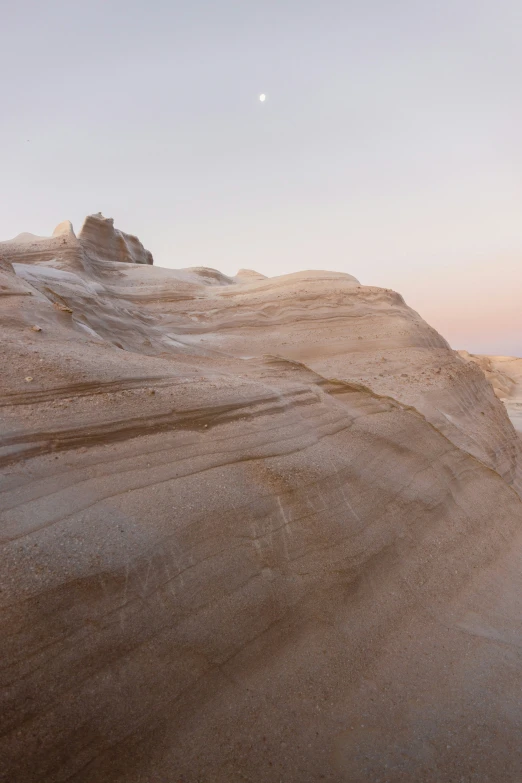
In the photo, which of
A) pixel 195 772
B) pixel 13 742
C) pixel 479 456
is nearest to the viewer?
pixel 13 742

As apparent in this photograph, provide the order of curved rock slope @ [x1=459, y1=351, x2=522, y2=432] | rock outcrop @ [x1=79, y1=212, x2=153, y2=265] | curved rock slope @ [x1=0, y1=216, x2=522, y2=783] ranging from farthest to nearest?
1. curved rock slope @ [x1=459, y1=351, x2=522, y2=432]
2. rock outcrop @ [x1=79, y1=212, x2=153, y2=265]
3. curved rock slope @ [x1=0, y1=216, x2=522, y2=783]

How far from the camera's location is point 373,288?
8.93 meters

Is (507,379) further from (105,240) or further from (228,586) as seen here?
(228,586)

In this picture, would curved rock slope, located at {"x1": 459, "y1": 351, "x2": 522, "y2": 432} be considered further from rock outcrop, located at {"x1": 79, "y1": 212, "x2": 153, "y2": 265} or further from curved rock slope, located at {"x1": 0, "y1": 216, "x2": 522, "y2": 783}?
rock outcrop, located at {"x1": 79, "y1": 212, "x2": 153, "y2": 265}

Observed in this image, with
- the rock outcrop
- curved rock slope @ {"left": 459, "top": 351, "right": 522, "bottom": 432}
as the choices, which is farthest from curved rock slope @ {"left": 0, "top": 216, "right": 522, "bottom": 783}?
curved rock slope @ {"left": 459, "top": 351, "right": 522, "bottom": 432}

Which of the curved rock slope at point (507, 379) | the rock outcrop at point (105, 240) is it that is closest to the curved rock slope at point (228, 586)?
the rock outcrop at point (105, 240)

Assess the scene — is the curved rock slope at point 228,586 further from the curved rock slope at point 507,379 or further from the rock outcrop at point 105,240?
the curved rock slope at point 507,379

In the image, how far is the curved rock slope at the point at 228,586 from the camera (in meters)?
1.87

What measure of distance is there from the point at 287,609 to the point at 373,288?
747cm

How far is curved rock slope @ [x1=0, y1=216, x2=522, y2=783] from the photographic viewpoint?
1872mm

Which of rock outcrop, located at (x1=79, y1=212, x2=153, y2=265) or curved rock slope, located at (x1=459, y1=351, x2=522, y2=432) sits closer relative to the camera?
rock outcrop, located at (x1=79, y1=212, x2=153, y2=265)

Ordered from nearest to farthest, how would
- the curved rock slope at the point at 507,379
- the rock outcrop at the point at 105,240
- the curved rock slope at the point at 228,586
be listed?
the curved rock slope at the point at 228,586 → the rock outcrop at the point at 105,240 → the curved rock slope at the point at 507,379

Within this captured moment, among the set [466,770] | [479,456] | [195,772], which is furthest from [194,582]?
[479,456]

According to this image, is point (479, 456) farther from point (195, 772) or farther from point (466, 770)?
point (195, 772)
